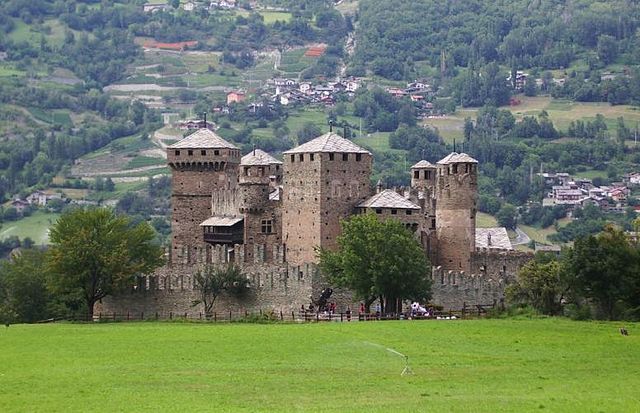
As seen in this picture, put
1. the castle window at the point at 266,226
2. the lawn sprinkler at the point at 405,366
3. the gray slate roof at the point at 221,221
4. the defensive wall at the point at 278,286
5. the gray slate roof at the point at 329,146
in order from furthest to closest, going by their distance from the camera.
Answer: the gray slate roof at the point at 221,221 < the castle window at the point at 266,226 < the gray slate roof at the point at 329,146 < the defensive wall at the point at 278,286 < the lawn sprinkler at the point at 405,366

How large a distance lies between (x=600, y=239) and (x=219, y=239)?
23.8 meters

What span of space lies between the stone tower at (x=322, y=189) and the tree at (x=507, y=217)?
9046cm

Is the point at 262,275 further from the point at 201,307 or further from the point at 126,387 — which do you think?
the point at 126,387

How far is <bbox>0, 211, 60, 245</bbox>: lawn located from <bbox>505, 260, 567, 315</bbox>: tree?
116717 millimetres

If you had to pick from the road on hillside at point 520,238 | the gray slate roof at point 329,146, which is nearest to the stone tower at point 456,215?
the gray slate roof at point 329,146

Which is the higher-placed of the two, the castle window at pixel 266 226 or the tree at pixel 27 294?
the castle window at pixel 266 226

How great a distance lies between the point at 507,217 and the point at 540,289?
100 m

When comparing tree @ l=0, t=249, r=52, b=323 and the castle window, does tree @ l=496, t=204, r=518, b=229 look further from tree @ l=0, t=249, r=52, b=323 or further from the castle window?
tree @ l=0, t=249, r=52, b=323

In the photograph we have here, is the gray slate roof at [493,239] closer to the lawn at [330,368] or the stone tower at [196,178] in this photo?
the stone tower at [196,178]

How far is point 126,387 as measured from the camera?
45.3m

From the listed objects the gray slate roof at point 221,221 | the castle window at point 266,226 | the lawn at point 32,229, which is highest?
the lawn at point 32,229

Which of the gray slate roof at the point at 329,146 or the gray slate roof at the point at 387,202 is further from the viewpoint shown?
the gray slate roof at the point at 329,146

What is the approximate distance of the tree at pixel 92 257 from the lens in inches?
3071

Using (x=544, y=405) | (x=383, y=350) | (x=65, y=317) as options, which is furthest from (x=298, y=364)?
(x=65, y=317)
